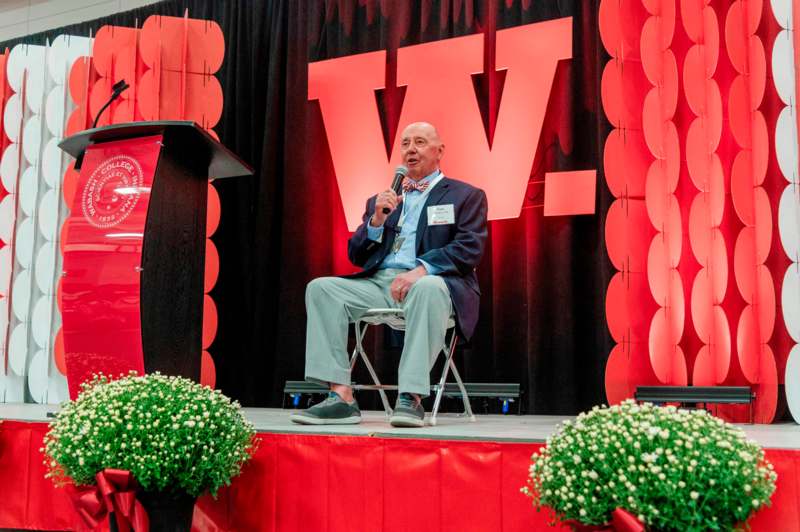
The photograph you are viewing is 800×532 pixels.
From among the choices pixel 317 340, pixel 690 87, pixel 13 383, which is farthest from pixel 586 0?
pixel 13 383

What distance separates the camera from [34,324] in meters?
4.64

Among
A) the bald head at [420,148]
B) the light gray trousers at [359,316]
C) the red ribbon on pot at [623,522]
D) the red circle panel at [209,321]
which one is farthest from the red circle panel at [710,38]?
the red circle panel at [209,321]

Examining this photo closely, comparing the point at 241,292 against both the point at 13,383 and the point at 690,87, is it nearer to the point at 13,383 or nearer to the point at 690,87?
the point at 13,383

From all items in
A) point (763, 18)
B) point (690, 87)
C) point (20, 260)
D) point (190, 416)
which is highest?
point (763, 18)

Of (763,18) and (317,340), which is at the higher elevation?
(763,18)

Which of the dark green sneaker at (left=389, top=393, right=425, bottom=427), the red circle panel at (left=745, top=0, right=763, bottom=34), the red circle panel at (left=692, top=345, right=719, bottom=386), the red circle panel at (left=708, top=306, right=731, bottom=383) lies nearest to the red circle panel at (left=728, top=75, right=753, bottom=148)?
the red circle panel at (left=745, top=0, right=763, bottom=34)

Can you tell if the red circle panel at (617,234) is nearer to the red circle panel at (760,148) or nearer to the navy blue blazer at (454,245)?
the red circle panel at (760,148)

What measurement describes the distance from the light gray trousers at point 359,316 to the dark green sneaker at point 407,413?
0.03 metres

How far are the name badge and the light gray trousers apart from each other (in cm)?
33

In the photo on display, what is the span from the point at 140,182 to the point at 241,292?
6.74ft

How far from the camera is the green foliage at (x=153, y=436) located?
2145mm

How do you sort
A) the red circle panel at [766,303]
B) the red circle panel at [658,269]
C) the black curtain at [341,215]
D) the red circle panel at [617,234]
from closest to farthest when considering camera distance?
1. the red circle panel at [766,303]
2. the red circle panel at [658,269]
3. the red circle panel at [617,234]
4. the black curtain at [341,215]

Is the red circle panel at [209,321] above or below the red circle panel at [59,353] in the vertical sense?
above

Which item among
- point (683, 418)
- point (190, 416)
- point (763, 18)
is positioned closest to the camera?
point (683, 418)
